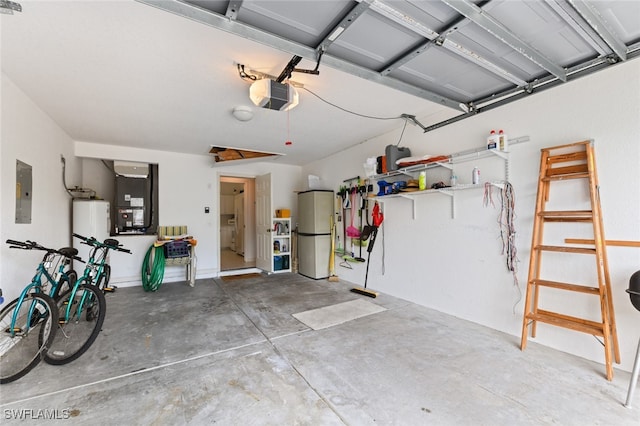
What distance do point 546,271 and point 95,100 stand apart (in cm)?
510

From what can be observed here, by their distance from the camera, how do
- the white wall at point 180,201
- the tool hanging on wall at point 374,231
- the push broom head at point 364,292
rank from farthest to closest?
the white wall at point 180,201
the tool hanging on wall at point 374,231
the push broom head at point 364,292

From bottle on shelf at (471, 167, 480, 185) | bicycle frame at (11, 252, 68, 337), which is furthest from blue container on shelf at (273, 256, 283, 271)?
bottle on shelf at (471, 167, 480, 185)

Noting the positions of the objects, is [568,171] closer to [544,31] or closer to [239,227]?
[544,31]

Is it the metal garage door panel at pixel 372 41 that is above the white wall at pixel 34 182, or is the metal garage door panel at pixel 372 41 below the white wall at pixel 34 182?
above

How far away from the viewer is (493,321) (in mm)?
2938

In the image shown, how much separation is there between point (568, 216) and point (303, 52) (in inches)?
103

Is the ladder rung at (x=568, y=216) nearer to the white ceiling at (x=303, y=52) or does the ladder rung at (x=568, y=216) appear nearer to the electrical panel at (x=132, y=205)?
the white ceiling at (x=303, y=52)

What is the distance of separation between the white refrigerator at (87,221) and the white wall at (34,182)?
0.39 feet

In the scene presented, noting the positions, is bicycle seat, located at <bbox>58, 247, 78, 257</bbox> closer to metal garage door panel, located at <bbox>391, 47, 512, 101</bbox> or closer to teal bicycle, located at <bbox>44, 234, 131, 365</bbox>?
teal bicycle, located at <bbox>44, 234, 131, 365</bbox>

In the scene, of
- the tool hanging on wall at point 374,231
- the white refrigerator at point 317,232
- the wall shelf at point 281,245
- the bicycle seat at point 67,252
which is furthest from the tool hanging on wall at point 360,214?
the bicycle seat at point 67,252

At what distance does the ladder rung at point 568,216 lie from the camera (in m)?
2.27

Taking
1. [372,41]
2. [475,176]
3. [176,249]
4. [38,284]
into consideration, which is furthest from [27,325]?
[475,176]

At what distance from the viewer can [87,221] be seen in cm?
448

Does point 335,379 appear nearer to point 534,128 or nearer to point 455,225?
point 455,225
